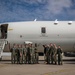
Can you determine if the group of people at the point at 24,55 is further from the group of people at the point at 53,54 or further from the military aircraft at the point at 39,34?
the military aircraft at the point at 39,34

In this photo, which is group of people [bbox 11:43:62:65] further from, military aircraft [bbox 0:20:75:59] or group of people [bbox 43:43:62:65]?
military aircraft [bbox 0:20:75:59]

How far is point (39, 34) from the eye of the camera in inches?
953

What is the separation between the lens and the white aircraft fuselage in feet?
79.2

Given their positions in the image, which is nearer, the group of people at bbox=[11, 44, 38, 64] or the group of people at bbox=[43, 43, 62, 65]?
the group of people at bbox=[43, 43, 62, 65]

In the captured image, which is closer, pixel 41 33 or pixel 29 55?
pixel 29 55

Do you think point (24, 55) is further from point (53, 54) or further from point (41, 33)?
point (41, 33)

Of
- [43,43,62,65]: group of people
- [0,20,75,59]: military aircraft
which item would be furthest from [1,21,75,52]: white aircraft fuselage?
[43,43,62,65]: group of people

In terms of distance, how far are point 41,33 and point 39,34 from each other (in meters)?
0.23

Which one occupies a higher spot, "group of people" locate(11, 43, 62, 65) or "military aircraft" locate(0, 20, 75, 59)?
"military aircraft" locate(0, 20, 75, 59)

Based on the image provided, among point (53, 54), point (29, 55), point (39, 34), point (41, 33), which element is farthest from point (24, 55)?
point (41, 33)

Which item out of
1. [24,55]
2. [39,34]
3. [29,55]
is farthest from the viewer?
[39,34]

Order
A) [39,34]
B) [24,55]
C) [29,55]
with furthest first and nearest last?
[39,34]
[29,55]
[24,55]

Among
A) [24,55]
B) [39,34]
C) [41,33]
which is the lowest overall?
[24,55]

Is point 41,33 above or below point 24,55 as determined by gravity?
above
